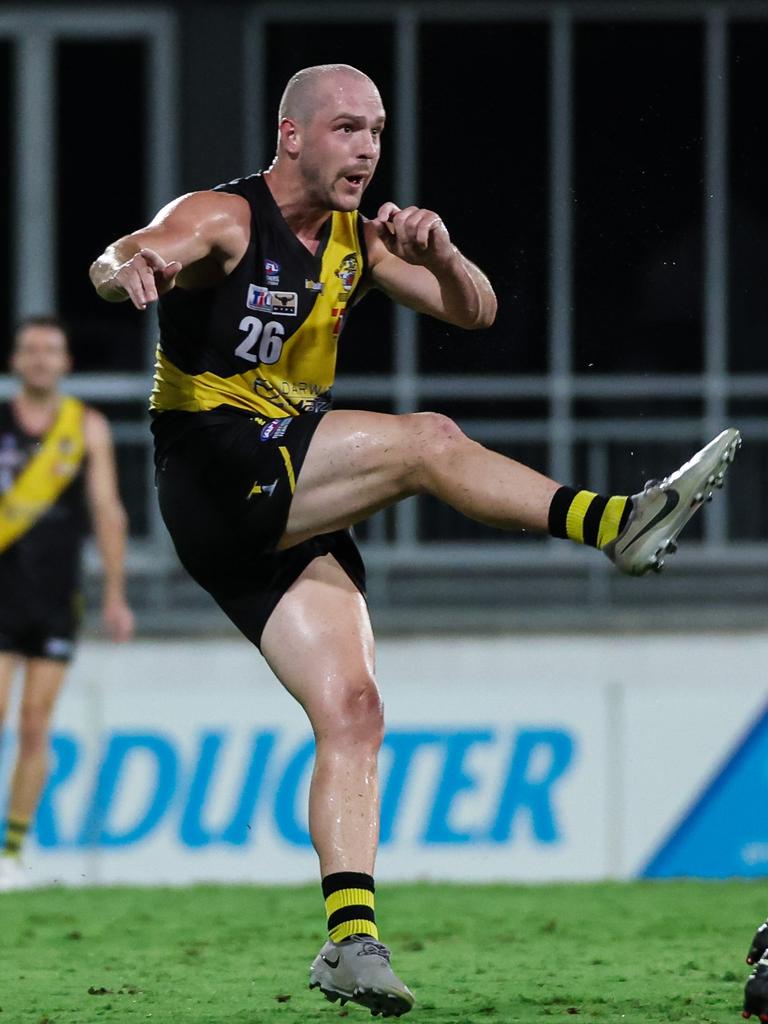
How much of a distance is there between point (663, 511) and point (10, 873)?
195 inches

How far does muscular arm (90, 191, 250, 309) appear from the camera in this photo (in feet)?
16.0

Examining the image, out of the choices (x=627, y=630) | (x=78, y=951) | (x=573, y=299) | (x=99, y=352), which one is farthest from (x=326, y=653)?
(x=99, y=352)

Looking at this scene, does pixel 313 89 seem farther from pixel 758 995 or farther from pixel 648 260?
pixel 648 260

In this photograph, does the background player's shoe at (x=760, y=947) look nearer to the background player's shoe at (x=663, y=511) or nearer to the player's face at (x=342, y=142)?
the background player's shoe at (x=663, y=511)

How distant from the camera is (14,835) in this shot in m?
9.23

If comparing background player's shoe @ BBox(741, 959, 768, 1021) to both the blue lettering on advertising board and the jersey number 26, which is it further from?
the blue lettering on advertising board

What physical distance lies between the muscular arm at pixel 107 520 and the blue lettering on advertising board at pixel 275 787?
0.61 metres

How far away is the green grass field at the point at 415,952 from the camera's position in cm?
572

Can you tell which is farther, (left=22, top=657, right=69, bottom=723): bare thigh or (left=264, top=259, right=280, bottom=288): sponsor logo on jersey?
(left=22, top=657, right=69, bottom=723): bare thigh

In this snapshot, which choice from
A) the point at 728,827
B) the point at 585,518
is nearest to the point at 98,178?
the point at 728,827

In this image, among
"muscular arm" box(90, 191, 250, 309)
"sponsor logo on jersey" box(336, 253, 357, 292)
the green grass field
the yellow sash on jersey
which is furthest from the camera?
the yellow sash on jersey

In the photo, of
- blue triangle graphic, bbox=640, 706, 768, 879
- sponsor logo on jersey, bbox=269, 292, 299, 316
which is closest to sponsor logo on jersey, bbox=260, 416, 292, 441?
sponsor logo on jersey, bbox=269, 292, 299, 316

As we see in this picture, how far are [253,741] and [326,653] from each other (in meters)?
4.48

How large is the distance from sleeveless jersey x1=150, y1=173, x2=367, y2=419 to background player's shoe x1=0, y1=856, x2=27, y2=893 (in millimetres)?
4160
